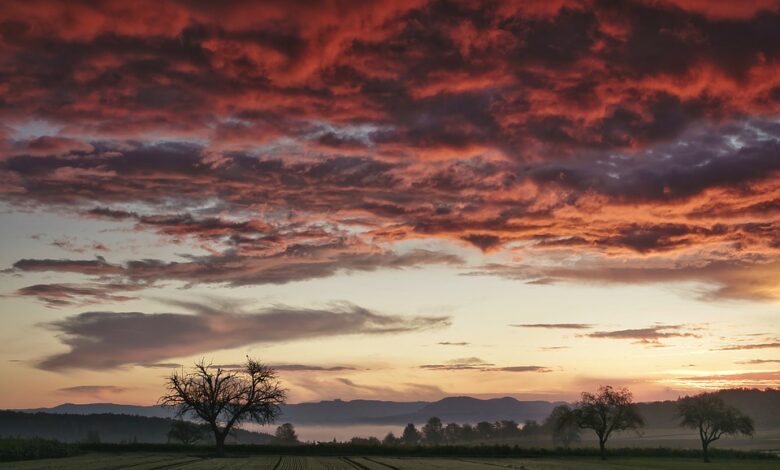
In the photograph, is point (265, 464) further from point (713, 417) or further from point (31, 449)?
point (713, 417)

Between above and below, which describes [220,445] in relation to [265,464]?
above

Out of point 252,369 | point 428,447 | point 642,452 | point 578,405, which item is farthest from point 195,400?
point 642,452

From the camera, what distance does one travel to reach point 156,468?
61.7 metres

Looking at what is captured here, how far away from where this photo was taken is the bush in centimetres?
7569

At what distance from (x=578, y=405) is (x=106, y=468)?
284 ft

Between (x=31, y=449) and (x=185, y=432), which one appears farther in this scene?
(x=185, y=432)

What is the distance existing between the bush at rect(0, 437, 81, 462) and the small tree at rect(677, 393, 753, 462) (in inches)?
3728

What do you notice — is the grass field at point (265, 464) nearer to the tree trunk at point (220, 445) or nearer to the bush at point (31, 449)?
the bush at point (31, 449)

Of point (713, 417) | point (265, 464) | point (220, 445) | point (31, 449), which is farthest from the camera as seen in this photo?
point (713, 417)

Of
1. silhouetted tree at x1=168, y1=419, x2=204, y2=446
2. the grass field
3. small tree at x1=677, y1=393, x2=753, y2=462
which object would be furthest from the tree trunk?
small tree at x1=677, y1=393, x2=753, y2=462

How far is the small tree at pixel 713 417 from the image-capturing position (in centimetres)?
11969

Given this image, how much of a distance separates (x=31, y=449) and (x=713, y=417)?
102243 mm

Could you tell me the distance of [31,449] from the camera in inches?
3169

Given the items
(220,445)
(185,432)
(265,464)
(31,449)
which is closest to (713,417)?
(220,445)
